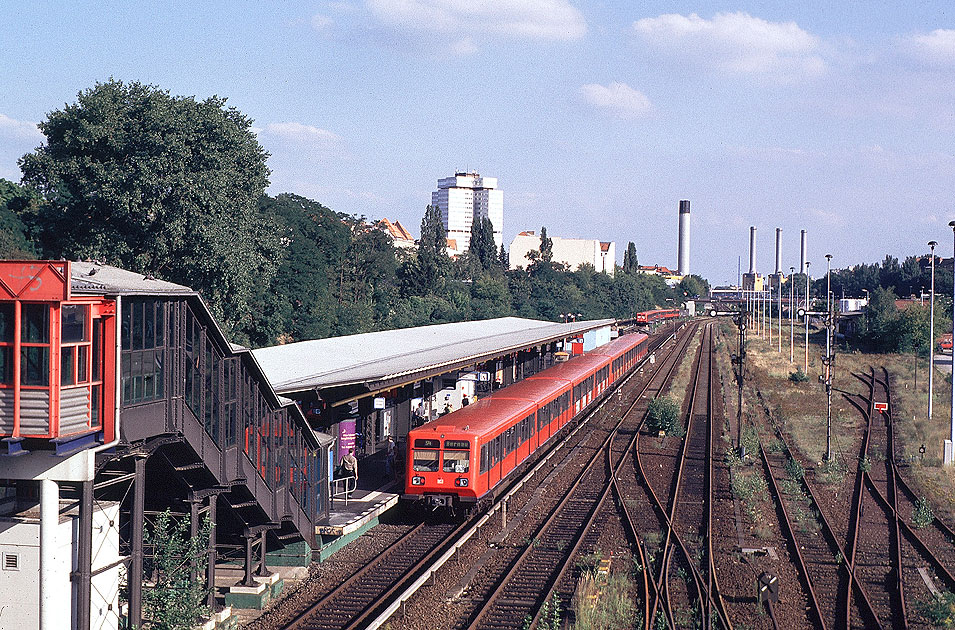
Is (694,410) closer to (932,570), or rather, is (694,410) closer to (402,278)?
(932,570)

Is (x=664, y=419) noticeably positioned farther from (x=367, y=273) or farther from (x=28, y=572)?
(x=367, y=273)

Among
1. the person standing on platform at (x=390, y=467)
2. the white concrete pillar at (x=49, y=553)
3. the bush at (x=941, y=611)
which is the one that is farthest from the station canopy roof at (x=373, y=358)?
the bush at (x=941, y=611)

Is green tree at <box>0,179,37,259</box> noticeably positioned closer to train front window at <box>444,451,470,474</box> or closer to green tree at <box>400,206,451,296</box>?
train front window at <box>444,451,470,474</box>

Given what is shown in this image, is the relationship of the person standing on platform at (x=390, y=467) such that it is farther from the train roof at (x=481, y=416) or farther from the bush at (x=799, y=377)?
the bush at (x=799, y=377)

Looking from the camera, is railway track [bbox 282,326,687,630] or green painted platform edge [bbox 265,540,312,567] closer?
railway track [bbox 282,326,687,630]

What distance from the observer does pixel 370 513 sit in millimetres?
20500

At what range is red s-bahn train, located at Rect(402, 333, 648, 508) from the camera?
21.2 metres

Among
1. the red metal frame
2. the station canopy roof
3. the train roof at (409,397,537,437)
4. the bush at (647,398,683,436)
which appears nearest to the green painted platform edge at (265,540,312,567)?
the station canopy roof

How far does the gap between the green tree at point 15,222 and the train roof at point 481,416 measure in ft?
79.6

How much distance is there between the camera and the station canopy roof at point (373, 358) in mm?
20984

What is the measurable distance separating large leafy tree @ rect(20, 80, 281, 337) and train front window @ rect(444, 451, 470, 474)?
1812 centimetres

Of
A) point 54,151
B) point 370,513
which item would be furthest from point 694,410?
point 54,151

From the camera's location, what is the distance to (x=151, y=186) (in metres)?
35.0

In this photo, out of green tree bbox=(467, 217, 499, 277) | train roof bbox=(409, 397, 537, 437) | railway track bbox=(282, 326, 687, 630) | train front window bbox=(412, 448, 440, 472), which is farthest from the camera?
green tree bbox=(467, 217, 499, 277)
